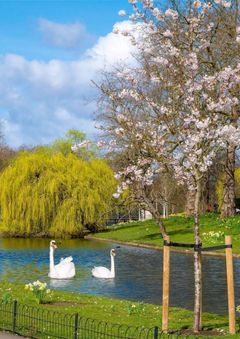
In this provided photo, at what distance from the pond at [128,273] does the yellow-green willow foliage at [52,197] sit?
33.5ft

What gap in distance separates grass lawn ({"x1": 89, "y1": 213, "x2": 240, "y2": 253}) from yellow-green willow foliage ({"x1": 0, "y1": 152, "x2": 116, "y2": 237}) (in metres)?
2.74

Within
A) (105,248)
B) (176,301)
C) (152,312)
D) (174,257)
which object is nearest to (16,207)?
(105,248)

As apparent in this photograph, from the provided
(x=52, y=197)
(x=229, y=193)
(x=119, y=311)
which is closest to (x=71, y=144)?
(x=52, y=197)

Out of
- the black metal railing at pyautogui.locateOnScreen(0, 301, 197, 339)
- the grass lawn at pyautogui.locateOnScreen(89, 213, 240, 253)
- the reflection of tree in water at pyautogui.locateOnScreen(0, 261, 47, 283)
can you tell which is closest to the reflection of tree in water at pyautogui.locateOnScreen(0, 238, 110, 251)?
the grass lawn at pyautogui.locateOnScreen(89, 213, 240, 253)

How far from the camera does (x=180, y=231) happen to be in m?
52.3

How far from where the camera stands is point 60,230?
192 feet

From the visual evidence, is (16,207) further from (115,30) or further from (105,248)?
(115,30)

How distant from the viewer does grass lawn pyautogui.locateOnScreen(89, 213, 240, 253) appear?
43281mm

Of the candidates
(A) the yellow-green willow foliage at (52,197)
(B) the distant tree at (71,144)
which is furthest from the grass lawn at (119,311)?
(B) the distant tree at (71,144)

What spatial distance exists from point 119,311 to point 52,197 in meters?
41.5

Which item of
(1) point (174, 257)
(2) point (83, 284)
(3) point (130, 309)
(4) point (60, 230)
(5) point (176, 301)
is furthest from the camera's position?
(4) point (60, 230)

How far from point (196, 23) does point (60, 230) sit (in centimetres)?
4397

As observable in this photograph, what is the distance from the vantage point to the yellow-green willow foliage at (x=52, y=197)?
5919 centimetres

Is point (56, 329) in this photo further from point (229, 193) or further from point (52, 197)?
point (52, 197)
